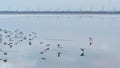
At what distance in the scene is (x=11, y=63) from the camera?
15.1m

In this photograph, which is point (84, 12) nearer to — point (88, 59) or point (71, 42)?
point (71, 42)

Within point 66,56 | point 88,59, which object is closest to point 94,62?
point 88,59

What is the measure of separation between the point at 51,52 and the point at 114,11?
2638 inches

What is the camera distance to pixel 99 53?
17.5m

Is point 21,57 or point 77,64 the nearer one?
point 77,64

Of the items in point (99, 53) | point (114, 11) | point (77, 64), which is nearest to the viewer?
point (77, 64)

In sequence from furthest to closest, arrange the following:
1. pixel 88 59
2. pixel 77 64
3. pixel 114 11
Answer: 1. pixel 114 11
2. pixel 88 59
3. pixel 77 64

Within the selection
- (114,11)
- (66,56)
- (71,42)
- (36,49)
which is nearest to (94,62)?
(66,56)

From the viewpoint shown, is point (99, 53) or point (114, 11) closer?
point (99, 53)

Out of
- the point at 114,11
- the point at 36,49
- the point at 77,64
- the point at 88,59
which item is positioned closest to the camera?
the point at 77,64

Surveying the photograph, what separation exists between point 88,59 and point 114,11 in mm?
68343

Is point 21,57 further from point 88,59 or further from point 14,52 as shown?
point 88,59

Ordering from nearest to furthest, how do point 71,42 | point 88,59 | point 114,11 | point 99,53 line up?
point 88,59 → point 99,53 → point 71,42 → point 114,11

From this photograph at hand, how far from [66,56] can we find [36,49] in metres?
2.60
